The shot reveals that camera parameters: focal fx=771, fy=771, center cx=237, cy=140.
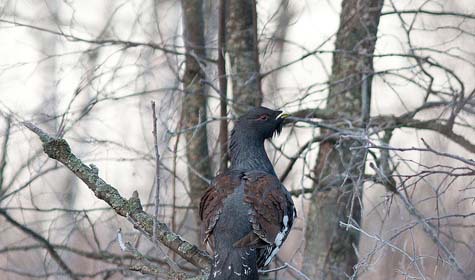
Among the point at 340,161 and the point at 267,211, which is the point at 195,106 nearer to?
the point at 340,161

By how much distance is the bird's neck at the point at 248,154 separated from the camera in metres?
5.52

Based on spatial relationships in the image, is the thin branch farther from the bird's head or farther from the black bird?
the bird's head

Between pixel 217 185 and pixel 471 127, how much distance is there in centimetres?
208

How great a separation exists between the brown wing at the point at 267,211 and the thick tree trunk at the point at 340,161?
140 centimetres

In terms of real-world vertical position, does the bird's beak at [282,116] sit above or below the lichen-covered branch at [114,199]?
above

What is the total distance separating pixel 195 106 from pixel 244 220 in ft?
7.91

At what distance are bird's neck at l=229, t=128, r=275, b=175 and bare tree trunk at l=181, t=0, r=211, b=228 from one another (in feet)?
3.90

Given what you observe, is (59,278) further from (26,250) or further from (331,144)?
(331,144)

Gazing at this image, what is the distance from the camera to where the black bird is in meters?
4.49

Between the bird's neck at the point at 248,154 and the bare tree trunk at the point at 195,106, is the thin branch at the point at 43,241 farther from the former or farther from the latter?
the bird's neck at the point at 248,154

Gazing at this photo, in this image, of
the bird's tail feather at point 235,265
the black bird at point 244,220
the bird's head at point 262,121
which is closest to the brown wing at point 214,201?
the black bird at point 244,220

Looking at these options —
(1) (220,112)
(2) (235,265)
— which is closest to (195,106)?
(1) (220,112)

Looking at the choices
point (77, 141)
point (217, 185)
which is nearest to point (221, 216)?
point (217, 185)

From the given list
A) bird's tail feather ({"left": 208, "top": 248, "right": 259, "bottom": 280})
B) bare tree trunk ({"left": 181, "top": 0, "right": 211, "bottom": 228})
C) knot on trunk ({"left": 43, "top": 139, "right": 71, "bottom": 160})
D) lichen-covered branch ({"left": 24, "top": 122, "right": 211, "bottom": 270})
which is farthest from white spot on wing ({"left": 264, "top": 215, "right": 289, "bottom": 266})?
bare tree trunk ({"left": 181, "top": 0, "right": 211, "bottom": 228})
